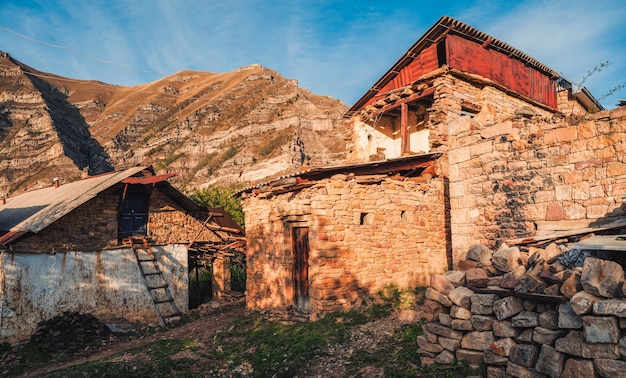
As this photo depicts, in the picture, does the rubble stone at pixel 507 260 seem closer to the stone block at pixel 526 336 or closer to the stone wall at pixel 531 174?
the stone block at pixel 526 336

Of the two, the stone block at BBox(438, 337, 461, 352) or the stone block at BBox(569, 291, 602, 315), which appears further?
the stone block at BBox(438, 337, 461, 352)

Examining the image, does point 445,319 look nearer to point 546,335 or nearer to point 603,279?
point 546,335

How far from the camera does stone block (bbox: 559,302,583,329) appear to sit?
383 centimetres

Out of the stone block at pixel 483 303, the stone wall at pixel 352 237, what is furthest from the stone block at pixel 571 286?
the stone wall at pixel 352 237

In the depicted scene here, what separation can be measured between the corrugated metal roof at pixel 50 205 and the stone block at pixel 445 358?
10494 mm

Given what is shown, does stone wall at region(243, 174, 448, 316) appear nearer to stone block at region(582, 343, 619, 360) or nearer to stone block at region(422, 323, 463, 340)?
stone block at region(422, 323, 463, 340)

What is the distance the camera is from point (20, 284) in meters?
10.3

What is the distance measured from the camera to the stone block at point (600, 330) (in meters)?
3.56

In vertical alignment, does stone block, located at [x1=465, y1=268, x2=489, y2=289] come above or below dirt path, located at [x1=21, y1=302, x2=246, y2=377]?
above

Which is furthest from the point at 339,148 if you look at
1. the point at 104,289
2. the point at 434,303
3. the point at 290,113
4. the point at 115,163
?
the point at 434,303

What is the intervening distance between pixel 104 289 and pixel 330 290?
746 cm

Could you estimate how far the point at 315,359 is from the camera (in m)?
6.97

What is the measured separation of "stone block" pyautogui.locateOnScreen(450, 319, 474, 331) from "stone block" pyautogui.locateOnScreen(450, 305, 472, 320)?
50 millimetres

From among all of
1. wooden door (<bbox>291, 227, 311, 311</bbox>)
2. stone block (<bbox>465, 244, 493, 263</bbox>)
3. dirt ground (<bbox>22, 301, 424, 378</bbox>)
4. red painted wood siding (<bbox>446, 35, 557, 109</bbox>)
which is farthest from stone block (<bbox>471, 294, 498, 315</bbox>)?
red painted wood siding (<bbox>446, 35, 557, 109</bbox>)
